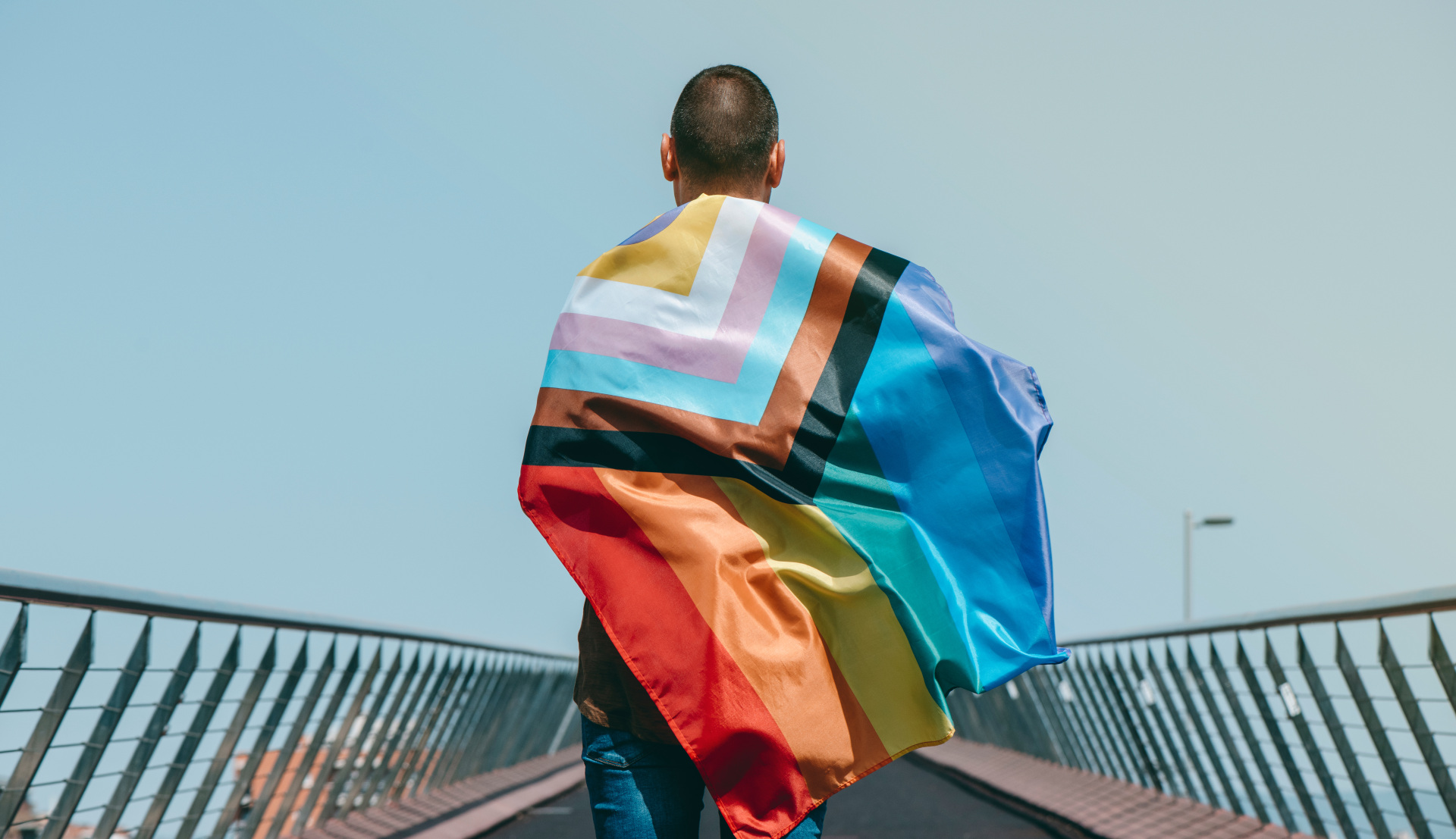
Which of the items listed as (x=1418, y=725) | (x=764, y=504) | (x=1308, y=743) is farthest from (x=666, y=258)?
(x=1308, y=743)

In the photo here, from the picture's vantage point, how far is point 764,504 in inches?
80.0

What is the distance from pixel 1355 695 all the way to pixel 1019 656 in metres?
3.79

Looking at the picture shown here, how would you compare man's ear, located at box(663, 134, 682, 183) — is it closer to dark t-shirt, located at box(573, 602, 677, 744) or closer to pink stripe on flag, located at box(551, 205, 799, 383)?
pink stripe on flag, located at box(551, 205, 799, 383)

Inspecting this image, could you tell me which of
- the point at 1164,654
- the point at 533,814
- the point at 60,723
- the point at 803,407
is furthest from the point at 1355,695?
the point at 533,814

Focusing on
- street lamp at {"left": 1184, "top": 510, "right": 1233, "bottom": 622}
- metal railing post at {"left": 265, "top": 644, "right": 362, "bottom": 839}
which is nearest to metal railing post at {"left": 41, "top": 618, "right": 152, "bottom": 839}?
metal railing post at {"left": 265, "top": 644, "right": 362, "bottom": 839}

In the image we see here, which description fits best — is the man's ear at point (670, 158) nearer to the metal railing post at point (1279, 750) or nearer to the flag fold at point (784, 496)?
the flag fold at point (784, 496)

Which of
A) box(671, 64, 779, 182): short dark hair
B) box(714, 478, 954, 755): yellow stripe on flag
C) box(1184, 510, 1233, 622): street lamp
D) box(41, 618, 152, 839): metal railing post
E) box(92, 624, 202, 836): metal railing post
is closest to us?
box(714, 478, 954, 755): yellow stripe on flag

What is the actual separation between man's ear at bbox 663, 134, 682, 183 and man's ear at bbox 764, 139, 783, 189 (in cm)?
17

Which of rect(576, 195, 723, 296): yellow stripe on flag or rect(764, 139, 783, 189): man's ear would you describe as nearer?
rect(576, 195, 723, 296): yellow stripe on flag

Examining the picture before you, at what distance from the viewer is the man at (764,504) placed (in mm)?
1945

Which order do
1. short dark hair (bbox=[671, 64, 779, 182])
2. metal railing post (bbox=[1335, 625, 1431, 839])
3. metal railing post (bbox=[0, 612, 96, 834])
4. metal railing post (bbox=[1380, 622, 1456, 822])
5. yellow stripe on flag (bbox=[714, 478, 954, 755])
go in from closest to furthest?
1. yellow stripe on flag (bbox=[714, 478, 954, 755])
2. short dark hair (bbox=[671, 64, 779, 182])
3. metal railing post (bbox=[0, 612, 96, 834])
4. metal railing post (bbox=[1380, 622, 1456, 822])
5. metal railing post (bbox=[1335, 625, 1431, 839])

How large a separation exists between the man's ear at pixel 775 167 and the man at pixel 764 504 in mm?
52

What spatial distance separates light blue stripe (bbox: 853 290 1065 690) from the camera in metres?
2.09

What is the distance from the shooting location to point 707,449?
2.02 m
